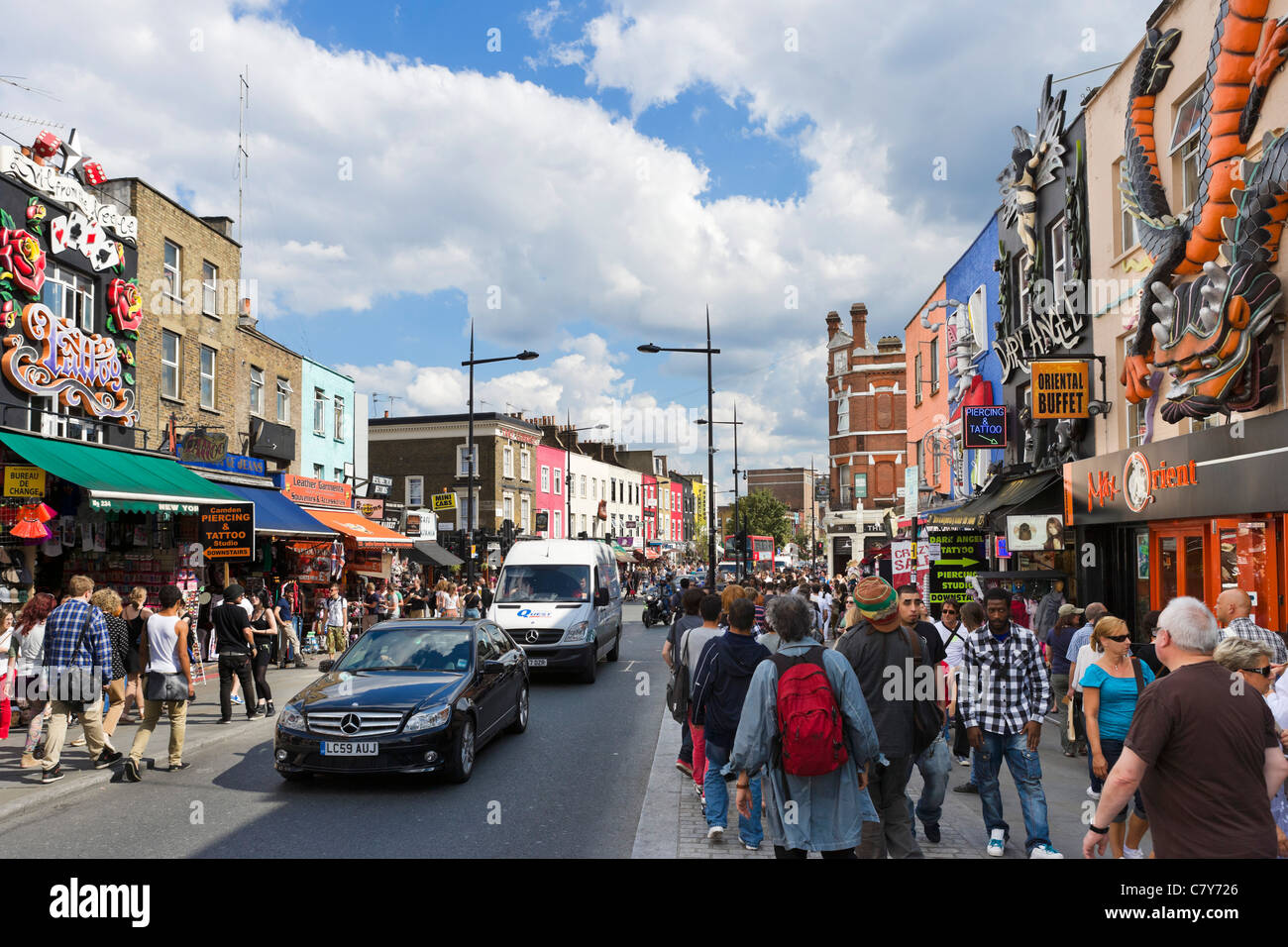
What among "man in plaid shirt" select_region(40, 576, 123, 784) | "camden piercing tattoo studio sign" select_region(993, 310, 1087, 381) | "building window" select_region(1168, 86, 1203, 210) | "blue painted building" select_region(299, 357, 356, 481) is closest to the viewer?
"man in plaid shirt" select_region(40, 576, 123, 784)

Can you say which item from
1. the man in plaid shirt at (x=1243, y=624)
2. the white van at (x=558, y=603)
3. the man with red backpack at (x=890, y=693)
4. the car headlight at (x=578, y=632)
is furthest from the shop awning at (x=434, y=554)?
the man with red backpack at (x=890, y=693)

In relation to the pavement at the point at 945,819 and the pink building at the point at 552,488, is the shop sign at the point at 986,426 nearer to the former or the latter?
the pavement at the point at 945,819

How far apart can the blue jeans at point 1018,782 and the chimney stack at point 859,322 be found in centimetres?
4453

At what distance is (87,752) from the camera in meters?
9.52

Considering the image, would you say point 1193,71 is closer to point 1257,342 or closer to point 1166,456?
point 1257,342

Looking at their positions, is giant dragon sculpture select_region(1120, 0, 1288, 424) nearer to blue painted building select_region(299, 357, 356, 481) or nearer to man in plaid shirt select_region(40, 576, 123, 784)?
man in plaid shirt select_region(40, 576, 123, 784)

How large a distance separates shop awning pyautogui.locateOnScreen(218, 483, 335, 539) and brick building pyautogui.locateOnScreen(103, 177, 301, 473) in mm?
1549

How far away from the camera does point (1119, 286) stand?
1414 cm

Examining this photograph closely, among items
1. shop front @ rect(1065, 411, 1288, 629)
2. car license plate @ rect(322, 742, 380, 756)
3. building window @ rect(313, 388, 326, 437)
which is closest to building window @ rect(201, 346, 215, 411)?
building window @ rect(313, 388, 326, 437)

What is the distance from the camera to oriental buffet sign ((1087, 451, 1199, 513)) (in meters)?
11.6

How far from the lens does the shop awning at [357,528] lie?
2161 cm
